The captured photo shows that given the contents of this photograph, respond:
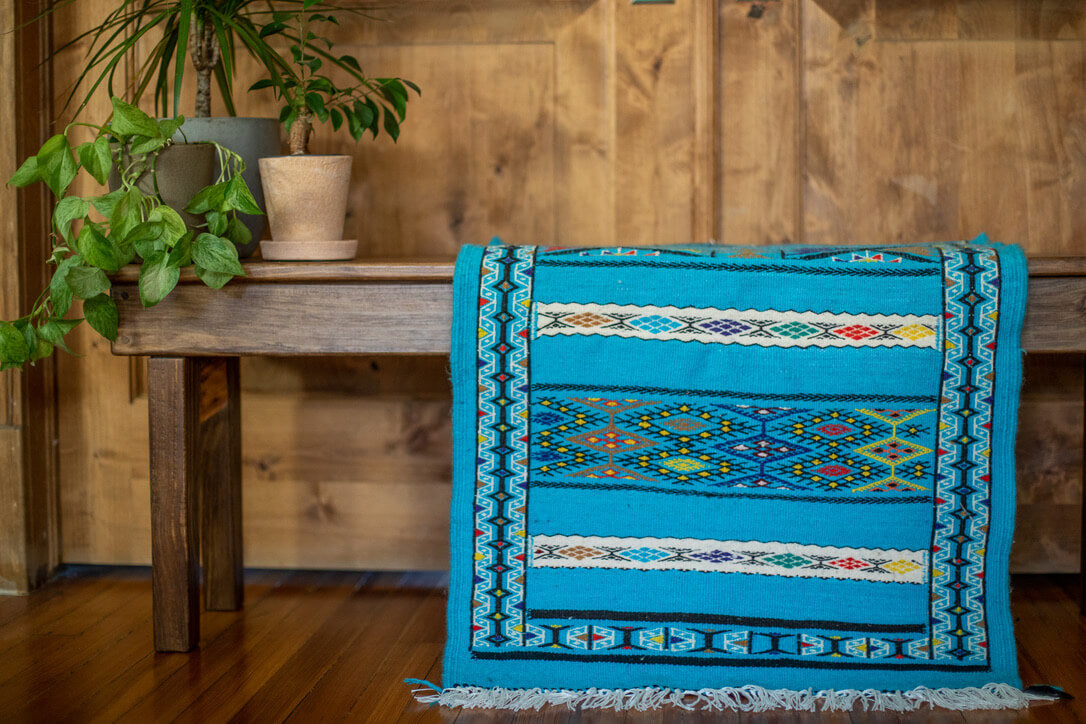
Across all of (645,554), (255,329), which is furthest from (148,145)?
(645,554)

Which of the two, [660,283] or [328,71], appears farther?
[328,71]

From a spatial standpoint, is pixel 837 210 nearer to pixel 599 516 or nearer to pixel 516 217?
pixel 516 217

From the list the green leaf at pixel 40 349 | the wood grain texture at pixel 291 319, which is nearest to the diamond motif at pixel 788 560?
the wood grain texture at pixel 291 319

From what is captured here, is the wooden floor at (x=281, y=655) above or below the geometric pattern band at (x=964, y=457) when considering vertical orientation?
below

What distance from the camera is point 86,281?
1.25 meters

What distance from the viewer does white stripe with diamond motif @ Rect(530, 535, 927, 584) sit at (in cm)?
125

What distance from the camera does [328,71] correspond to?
1.73m

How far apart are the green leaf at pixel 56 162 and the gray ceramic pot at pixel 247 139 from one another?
0.59ft

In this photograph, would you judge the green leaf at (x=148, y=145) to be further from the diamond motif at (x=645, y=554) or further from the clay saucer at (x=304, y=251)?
the diamond motif at (x=645, y=554)

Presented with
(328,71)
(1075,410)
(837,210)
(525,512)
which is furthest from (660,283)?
(1075,410)

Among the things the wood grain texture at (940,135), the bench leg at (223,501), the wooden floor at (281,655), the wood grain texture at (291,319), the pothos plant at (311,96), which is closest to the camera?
the wooden floor at (281,655)

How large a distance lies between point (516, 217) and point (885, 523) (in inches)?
32.3

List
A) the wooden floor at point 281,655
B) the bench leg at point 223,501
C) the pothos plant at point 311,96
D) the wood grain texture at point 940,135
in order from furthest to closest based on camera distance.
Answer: the wood grain texture at point 940,135 → the bench leg at point 223,501 → the pothos plant at point 311,96 → the wooden floor at point 281,655

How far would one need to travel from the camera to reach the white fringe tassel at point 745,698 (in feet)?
3.99
